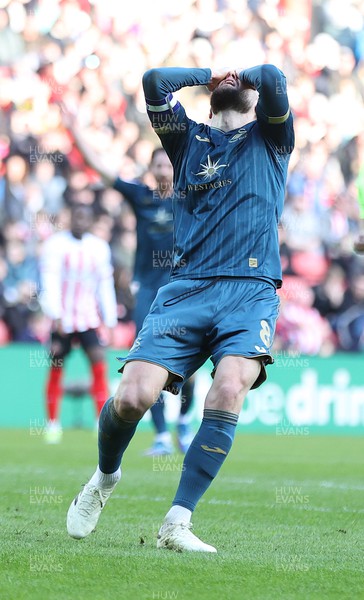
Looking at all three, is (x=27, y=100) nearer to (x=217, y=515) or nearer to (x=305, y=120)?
(x=305, y=120)

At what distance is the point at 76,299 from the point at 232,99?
742 cm

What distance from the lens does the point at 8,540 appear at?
465 cm

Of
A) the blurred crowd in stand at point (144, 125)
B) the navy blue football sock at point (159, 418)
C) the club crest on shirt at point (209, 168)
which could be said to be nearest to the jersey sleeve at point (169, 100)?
the club crest on shirt at point (209, 168)

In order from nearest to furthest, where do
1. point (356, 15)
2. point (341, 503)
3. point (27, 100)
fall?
point (341, 503) < point (27, 100) < point (356, 15)

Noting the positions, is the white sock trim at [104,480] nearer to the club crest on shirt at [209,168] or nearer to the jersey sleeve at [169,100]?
the club crest on shirt at [209,168]

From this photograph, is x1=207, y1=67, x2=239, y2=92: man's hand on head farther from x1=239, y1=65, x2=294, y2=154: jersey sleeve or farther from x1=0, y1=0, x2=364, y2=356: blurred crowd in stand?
x1=0, y1=0, x2=364, y2=356: blurred crowd in stand

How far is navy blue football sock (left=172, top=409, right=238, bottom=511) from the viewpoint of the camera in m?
4.56

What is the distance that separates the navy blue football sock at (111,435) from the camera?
467cm

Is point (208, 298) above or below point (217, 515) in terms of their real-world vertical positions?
above

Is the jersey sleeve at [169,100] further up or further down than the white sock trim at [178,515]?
further up


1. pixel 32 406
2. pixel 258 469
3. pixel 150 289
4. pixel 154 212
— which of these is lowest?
pixel 32 406

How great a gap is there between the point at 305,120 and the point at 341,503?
12.8m

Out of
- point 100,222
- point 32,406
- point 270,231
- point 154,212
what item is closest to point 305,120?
point 100,222

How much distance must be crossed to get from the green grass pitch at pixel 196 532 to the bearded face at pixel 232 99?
1.98m
